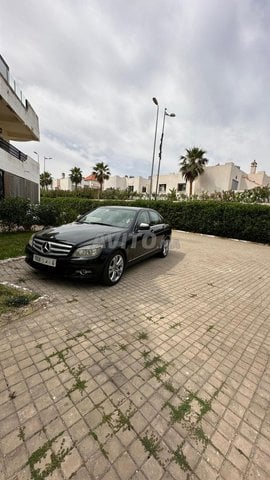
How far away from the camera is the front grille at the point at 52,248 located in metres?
3.74

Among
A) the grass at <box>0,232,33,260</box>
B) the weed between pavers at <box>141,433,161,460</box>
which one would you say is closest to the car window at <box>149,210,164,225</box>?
the grass at <box>0,232,33,260</box>

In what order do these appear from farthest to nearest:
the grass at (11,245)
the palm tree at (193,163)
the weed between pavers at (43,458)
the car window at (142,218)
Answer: the palm tree at (193,163)
the grass at (11,245)
the car window at (142,218)
the weed between pavers at (43,458)

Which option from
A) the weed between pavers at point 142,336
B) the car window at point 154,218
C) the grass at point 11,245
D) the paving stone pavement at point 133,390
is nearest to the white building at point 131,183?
the grass at point 11,245

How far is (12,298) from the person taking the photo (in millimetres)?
3270

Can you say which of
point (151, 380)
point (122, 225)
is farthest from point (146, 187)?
point (151, 380)

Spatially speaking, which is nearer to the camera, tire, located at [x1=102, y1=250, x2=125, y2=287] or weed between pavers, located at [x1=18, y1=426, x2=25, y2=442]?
weed between pavers, located at [x1=18, y1=426, x2=25, y2=442]

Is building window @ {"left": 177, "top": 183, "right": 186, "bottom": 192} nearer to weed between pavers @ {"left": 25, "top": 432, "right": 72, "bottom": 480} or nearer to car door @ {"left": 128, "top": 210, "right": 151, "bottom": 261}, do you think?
car door @ {"left": 128, "top": 210, "right": 151, "bottom": 261}

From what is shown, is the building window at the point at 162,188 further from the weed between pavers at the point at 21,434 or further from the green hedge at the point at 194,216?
the weed between pavers at the point at 21,434

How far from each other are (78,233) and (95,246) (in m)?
0.53

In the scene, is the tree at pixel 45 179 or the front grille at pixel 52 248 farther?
the tree at pixel 45 179

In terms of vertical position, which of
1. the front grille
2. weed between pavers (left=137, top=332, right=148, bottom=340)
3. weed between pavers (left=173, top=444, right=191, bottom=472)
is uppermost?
the front grille

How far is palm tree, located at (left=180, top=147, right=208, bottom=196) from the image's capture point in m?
27.9

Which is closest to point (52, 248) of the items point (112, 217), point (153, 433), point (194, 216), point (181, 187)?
point (112, 217)

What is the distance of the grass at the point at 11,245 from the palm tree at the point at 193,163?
24901 mm
